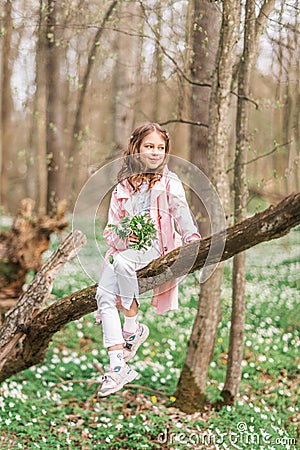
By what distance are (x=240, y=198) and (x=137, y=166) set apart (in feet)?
8.34

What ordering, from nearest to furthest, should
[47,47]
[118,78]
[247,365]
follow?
[247,365], [47,47], [118,78]

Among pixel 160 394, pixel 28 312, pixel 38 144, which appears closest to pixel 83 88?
pixel 160 394

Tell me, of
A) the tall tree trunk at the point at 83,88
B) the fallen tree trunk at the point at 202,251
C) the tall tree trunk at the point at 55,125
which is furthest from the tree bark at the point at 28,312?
the tall tree trunk at the point at 55,125

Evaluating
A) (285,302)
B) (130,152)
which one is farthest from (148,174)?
(285,302)

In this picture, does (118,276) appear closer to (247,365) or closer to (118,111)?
(247,365)

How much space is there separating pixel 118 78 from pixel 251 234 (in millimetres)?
8892

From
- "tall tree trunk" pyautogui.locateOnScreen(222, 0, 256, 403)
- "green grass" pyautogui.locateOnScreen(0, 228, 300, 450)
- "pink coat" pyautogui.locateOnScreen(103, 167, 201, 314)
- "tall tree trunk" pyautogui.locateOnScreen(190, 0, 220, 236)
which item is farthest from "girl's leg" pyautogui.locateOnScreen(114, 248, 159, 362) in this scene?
"tall tree trunk" pyautogui.locateOnScreen(190, 0, 220, 236)

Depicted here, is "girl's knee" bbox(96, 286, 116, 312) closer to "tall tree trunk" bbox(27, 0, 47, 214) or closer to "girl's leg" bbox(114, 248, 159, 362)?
"girl's leg" bbox(114, 248, 159, 362)

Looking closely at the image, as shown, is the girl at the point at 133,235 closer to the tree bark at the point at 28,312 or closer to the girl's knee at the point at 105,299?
the girl's knee at the point at 105,299

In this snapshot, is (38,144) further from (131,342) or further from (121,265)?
(121,265)

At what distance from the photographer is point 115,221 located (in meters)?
3.81

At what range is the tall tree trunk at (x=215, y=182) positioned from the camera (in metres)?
5.42

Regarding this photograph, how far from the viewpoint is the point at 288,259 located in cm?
1078

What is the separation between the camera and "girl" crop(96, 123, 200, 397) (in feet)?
12.1
